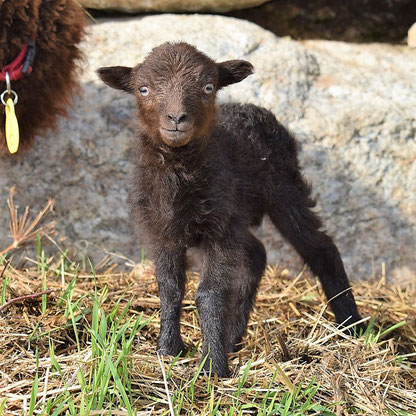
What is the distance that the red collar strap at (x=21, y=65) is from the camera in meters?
4.18

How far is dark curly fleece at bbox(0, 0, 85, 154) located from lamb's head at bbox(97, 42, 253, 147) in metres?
1.11

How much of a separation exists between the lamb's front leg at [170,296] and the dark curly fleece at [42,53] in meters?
1.70

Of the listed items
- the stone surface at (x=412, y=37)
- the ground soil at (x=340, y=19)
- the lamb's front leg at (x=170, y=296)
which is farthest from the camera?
the ground soil at (x=340, y=19)

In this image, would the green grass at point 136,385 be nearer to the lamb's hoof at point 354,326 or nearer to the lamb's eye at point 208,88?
the lamb's hoof at point 354,326

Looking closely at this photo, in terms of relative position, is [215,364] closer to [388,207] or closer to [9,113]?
[9,113]

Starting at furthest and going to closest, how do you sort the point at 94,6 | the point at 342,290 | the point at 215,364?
the point at 94,6 → the point at 342,290 → the point at 215,364

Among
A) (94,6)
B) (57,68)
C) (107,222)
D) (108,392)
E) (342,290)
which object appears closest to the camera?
(108,392)

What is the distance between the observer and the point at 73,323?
10.4 ft

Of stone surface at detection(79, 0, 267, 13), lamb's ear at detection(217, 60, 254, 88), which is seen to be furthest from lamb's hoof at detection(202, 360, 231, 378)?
stone surface at detection(79, 0, 267, 13)

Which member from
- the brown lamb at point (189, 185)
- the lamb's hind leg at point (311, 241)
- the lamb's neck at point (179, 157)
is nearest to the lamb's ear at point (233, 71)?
the brown lamb at point (189, 185)

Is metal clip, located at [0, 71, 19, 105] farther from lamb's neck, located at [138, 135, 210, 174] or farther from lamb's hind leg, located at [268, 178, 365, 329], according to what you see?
lamb's hind leg, located at [268, 178, 365, 329]

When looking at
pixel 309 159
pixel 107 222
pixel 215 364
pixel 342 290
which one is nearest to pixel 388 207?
pixel 309 159

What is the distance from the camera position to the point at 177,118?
2980mm

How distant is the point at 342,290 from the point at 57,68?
7.77ft
